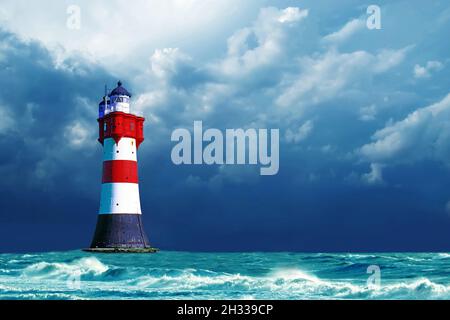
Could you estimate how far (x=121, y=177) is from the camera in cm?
3756

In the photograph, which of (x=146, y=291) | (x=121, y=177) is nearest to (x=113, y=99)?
(x=121, y=177)

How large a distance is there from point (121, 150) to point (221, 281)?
14.2m

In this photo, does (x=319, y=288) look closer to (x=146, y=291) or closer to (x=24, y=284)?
(x=146, y=291)

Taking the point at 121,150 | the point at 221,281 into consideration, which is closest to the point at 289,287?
the point at 221,281

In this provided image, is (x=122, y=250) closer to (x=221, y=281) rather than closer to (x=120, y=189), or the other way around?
(x=120, y=189)

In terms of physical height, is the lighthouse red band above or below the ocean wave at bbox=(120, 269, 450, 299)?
above

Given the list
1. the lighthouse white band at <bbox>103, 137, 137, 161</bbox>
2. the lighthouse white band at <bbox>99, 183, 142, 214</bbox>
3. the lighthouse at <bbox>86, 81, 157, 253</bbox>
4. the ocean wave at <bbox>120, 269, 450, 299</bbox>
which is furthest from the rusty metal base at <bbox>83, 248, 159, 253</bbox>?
the ocean wave at <bbox>120, 269, 450, 299</bbox>

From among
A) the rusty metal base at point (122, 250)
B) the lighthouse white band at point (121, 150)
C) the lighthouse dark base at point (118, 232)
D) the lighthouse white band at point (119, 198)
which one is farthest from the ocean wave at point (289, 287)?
the lighthouse white band at point (121, 150)

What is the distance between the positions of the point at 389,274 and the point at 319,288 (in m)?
6.04

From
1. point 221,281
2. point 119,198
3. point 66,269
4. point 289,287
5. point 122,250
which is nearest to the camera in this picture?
point 289,287

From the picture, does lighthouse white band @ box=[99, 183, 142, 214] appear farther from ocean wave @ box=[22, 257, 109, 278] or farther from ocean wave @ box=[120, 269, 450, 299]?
ocean wave @ box=[120, 269, 450, 299]

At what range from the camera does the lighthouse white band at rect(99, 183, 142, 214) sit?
1473 inches

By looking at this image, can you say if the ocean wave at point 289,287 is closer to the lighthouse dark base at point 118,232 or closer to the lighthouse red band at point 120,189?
the lighthouse red band at point 120,189

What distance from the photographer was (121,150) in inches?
1515
